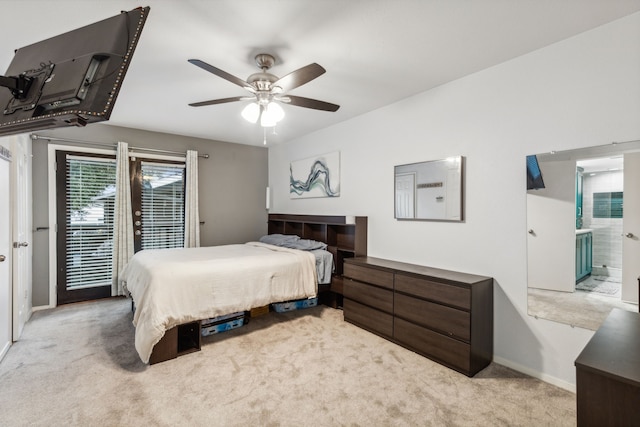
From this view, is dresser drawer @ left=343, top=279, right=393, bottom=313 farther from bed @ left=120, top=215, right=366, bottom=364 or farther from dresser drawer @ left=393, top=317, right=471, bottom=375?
bed @ left=120, top=215, right=366, bottom=364

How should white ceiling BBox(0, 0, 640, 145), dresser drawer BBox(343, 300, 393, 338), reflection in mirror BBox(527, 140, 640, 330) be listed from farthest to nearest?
dresser drawer BBox(343, 300, 393, 338) < reflection in mirror BBox(527, 140, 640, 330) < white ceiling BBox(0, 0, 640, 145)

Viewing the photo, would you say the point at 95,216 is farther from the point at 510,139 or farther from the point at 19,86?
the point at 510,139

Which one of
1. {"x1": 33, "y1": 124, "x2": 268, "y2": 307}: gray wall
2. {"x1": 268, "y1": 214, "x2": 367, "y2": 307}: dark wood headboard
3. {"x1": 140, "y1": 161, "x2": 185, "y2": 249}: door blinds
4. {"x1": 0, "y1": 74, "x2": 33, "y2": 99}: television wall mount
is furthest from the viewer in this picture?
{"x1": 140, "y1": 161, "x2": 185, "y2": 249}: door blinds

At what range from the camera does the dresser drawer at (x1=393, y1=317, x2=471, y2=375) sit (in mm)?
2381

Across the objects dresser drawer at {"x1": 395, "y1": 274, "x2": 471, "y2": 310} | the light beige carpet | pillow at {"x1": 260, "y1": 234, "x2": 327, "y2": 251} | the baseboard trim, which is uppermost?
pillow at {"x1": 260, "y1": 234, "x2": 327, "y2": 251}

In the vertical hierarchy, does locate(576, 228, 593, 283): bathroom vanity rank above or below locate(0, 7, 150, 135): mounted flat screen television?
below

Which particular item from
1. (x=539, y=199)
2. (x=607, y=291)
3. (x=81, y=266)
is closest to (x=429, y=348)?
(x=607, y=291)

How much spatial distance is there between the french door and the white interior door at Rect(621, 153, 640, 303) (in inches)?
203

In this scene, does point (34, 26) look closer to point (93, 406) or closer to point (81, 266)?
point (93, 406)

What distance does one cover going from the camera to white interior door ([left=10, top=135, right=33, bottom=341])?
9.43 feet

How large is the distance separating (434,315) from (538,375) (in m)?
0.83

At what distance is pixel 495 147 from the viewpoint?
2.60 m

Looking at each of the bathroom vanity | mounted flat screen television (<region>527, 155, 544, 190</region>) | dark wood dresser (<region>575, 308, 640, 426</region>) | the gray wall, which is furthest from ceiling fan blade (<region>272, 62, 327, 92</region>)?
the gray wall

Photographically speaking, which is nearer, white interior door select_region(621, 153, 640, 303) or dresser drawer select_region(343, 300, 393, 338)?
white interior door select_region(621, 153, 640, 303)
